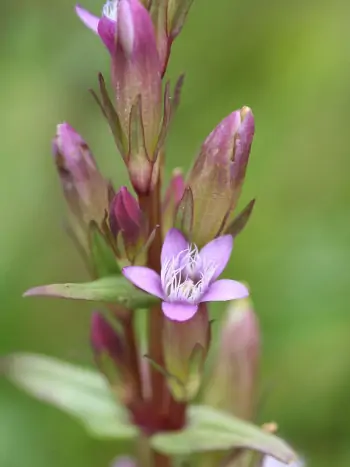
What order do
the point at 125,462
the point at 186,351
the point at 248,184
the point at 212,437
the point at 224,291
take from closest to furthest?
the point at 224,291, the point at 186,351, the point at 212,437, the point at 125,462, the point at 248,184

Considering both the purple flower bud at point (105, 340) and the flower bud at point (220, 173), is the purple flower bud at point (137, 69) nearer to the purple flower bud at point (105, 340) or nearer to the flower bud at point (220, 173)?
the flower bud at point (220, 173)

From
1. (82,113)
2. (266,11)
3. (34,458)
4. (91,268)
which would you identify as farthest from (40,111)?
(91,268)

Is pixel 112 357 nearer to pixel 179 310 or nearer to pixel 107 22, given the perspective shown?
pixel 179 310

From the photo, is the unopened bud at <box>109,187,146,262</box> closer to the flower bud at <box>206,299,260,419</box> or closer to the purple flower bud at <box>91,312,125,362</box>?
the purple flower bud at <box>91,312,125,362</box>

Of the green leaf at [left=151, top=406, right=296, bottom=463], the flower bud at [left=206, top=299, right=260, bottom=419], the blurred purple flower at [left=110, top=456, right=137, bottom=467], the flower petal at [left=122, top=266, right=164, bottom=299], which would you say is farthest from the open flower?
the blurred purple flower at [left=110, top=456, right=137, bottom=467]

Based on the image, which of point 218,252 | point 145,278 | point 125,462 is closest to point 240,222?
point 218,252

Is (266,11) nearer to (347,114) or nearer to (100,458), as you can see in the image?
(347,114)

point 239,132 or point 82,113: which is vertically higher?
point 82,113
